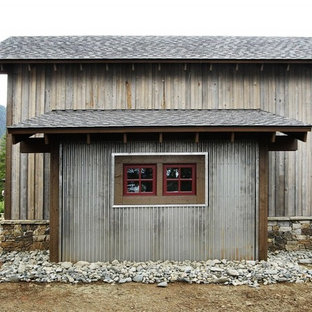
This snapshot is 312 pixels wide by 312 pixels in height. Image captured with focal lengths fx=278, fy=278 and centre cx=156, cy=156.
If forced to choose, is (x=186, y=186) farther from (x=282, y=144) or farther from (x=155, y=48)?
(x=155, y=48)

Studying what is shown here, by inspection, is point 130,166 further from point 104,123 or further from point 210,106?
point 210,106

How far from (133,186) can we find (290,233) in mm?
4792

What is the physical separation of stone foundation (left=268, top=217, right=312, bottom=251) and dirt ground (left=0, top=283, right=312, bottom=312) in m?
2.38

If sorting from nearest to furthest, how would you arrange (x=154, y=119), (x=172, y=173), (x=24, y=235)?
1. (x=172, y=173)
2. (x=154, y=119)
3. (x=24, y=235)

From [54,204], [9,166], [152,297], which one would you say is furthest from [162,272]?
[9,166]

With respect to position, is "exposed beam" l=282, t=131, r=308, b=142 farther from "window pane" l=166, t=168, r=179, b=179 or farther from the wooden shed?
"window pane" l=166, t=168, r=179, b=179

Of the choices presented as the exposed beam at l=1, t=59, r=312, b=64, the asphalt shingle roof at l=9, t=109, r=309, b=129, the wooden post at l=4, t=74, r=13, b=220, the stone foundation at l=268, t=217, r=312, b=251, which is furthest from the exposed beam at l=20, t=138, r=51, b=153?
the stone foundation at l=268, t=217, r=312, b=251

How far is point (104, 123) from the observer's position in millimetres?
6070

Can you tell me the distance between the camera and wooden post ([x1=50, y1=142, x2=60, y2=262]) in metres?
6.11

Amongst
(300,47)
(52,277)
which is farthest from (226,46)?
(52,277)

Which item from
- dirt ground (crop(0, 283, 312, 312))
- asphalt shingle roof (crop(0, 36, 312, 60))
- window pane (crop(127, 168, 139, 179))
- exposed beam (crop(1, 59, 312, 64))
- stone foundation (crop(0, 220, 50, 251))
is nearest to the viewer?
dirt ground (crop(0, 283, 312, 312))

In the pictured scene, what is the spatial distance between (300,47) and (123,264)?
8.42m

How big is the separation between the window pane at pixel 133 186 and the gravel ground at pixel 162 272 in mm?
1578

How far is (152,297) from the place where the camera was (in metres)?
4.89
